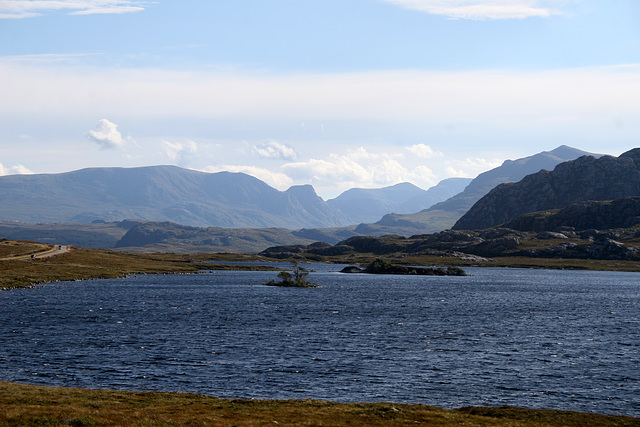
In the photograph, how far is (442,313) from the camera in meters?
116

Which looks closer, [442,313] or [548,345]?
[548,345]

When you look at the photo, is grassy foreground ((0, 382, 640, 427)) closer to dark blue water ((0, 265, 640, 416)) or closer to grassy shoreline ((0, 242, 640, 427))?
grassy shoreline ((0, 242, 640, 427))

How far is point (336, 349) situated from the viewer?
72.6 m

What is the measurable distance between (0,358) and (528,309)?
10320cm

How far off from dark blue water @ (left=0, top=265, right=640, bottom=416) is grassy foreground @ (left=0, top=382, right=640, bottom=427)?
206 inches

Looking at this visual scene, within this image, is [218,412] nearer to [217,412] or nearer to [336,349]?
[217,412]

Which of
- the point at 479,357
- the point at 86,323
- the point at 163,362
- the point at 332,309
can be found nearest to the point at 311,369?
the point at 163,362

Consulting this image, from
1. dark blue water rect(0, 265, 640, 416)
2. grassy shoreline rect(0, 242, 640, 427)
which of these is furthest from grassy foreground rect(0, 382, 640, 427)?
dark blue water rect(0, 265, 640, 416)

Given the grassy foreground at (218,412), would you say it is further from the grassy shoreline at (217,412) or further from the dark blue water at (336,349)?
the dark blue water at (336,349)

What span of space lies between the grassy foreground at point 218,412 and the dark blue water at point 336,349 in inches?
206

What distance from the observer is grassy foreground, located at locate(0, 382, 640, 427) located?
37.3 meters

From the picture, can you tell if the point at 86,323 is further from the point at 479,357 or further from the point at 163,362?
the point at 479,357

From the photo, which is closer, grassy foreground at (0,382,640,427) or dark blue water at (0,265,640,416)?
grassy foreground at (0,382,640,427)

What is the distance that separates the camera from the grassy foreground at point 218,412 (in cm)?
3728
